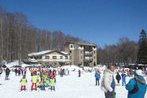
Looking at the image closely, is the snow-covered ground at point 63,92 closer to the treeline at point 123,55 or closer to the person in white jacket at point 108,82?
the person in white jacket at point 108,82

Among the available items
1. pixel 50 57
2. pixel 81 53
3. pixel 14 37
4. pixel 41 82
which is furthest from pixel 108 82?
pixel 81 53

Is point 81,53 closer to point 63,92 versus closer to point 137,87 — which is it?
point 63,92

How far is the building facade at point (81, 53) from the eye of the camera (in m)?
112

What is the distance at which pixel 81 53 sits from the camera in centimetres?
11406

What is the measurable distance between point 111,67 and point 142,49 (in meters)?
81.7

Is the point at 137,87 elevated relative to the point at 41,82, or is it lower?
elevated

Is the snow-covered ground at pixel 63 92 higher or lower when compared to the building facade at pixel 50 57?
lower

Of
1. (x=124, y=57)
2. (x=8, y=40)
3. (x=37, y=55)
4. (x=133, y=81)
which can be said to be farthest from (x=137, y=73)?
(x=124, y=57)

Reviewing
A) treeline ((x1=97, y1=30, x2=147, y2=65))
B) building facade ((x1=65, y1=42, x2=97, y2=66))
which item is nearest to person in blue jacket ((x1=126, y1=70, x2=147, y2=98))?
treeline ((x1=97, y1=30, x2=147, y2=65))

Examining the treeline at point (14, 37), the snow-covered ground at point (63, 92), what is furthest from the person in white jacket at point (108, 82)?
the treeline at point (14, 37)

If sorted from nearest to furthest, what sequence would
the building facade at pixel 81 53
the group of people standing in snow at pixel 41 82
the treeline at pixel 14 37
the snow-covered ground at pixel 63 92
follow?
the snow-covered ground at pixel 63 92 → the group of people standing in snow at pixel 41 82 → the treeline at pixel 14 37 → the building facade at pixel 81 53

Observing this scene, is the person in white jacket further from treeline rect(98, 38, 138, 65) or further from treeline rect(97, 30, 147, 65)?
treeline rect(98, 38, 138, 65)

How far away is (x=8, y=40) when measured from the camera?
86.3 metres

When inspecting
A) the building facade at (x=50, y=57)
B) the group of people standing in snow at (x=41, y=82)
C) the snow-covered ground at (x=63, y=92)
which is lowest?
the snow-covered ground at (x=63, y=92)
